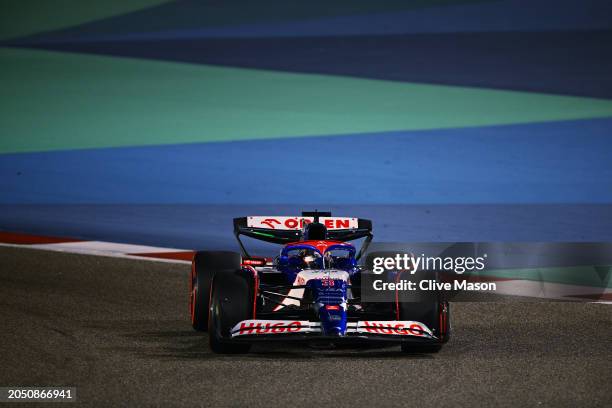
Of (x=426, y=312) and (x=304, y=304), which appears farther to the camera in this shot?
(x=304, y=304)

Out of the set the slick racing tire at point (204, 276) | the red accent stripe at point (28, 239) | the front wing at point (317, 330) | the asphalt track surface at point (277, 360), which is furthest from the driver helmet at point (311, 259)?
the red accent stripe at point (28, 239)

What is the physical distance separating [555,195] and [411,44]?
27.4 ft

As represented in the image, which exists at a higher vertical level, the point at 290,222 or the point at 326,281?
the point at 290,222

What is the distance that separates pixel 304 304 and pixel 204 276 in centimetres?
104

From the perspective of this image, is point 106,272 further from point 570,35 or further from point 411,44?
point 570,35

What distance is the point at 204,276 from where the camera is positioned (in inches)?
381

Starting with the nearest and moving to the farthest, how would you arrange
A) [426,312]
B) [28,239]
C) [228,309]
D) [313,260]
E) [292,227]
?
[228,309], [426,312], [313,260], [292,227], [28,239]

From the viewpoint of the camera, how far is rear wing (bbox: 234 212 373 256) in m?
10.1

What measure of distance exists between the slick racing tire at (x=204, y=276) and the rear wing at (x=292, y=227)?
38 cm

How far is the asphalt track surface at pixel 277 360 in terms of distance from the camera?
7.36m

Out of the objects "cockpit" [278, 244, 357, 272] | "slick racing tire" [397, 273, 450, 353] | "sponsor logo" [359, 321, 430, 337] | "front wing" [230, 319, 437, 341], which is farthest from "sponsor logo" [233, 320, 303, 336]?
"cockpit" [278, 244, 357, 272]

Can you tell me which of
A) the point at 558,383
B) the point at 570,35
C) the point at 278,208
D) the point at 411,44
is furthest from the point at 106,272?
the point at 570,35

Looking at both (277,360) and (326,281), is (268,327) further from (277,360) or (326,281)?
(326,281)

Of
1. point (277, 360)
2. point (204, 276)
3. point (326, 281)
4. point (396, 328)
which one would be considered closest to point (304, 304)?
point (326, 281)
